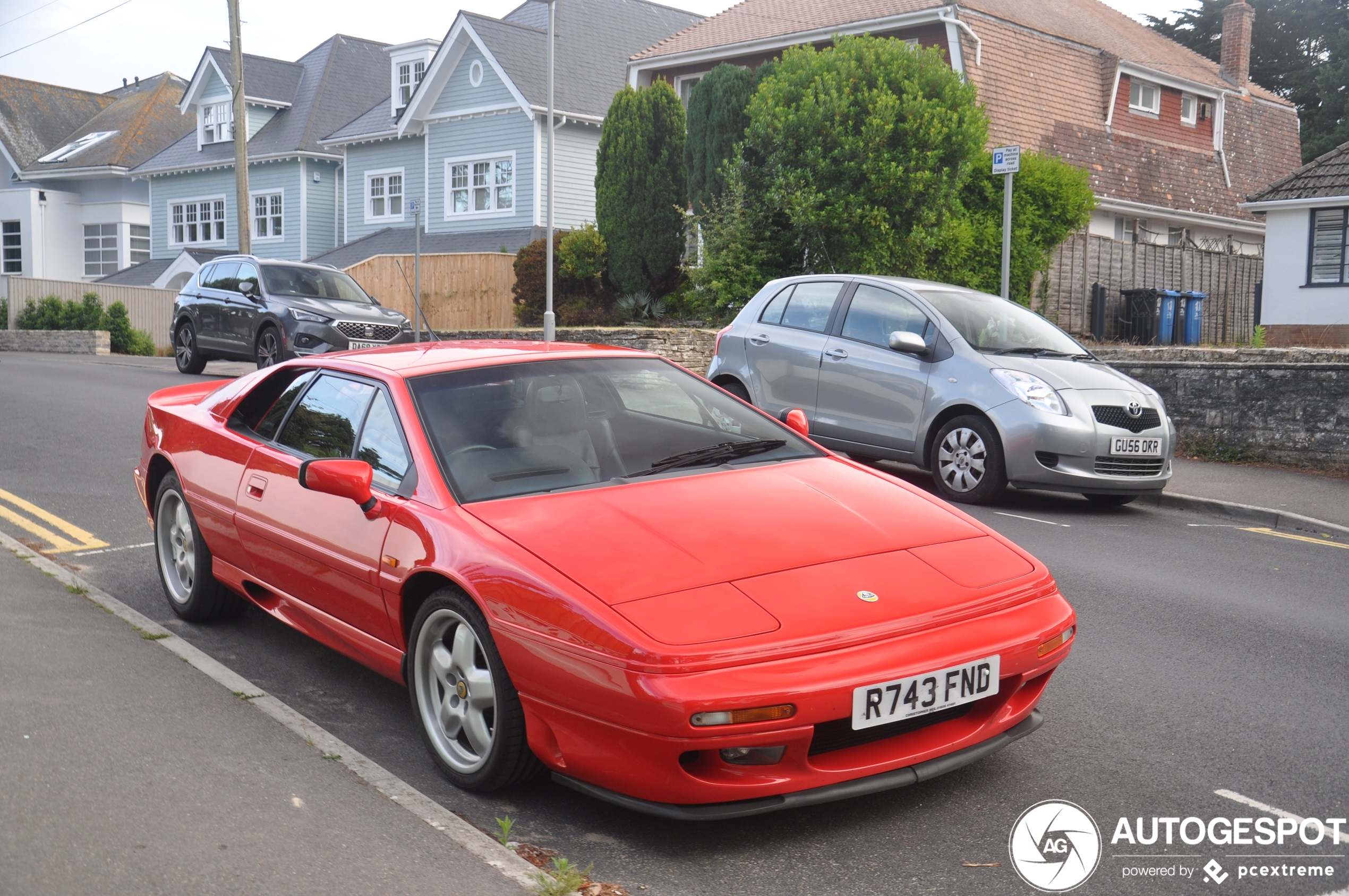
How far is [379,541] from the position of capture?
4266 mm

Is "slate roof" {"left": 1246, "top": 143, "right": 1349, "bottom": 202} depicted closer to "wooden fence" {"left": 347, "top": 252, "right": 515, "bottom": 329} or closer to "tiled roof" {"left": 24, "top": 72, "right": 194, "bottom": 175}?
"wooden fence" {"left": 347, "top": 252, "right": 515, "bottom": 329}

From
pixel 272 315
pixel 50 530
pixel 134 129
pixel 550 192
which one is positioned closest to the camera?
pixel 50 530

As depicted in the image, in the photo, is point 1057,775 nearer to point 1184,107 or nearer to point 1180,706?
point 1180,706

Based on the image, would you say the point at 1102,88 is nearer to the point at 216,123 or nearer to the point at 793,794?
the point at 793,794

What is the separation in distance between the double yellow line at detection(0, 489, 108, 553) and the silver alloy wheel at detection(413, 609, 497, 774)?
438 centimetres

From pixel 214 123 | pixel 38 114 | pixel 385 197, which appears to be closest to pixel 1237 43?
pixel 385 197

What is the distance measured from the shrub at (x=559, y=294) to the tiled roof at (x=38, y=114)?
33646 mm

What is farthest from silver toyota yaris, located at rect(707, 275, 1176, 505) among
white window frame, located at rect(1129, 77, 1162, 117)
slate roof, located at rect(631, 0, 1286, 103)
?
white window frame, located at rect(1129, 77, 1162, 117)

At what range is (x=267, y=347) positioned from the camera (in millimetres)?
18703

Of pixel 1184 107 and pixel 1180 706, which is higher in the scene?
pixel 1184 107

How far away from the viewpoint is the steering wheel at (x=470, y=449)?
4.35 metres

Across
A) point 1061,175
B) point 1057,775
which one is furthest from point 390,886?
point 1061,175

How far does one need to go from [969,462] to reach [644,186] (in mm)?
17113

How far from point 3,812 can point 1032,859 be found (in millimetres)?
2973
